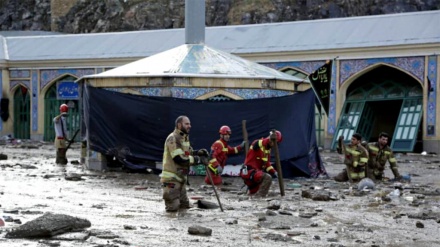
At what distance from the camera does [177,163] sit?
11727 mm

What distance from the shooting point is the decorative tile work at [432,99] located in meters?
29.6

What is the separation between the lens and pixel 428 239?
31.9 ft

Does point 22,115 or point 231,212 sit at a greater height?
point 22,115

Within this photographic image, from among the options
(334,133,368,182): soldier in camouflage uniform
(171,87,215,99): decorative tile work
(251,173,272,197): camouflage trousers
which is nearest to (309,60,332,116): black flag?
(171,87,215,99): decorative tile work

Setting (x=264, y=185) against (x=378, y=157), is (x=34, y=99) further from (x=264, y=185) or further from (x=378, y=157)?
(x=264, y=185)

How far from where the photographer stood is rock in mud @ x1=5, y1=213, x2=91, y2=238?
8914 millimetres

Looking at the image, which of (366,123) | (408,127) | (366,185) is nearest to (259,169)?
(366,185)

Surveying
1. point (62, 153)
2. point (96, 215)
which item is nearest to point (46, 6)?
point (62, 153)

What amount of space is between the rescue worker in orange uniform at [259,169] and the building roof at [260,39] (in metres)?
16.7

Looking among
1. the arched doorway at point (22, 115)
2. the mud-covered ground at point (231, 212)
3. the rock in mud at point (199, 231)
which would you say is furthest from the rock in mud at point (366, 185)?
the arched doorway at point (22, 115)

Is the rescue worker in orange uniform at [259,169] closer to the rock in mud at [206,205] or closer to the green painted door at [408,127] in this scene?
the rock in mud at [206,205]

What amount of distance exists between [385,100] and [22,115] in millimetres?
16551

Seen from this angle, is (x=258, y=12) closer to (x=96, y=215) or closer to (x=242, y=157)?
(x=242, y=157)

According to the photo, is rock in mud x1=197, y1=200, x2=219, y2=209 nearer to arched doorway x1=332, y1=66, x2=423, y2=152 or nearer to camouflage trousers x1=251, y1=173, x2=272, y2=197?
camouflage trousers x1=251, y1=173, x2=272, y2=197
